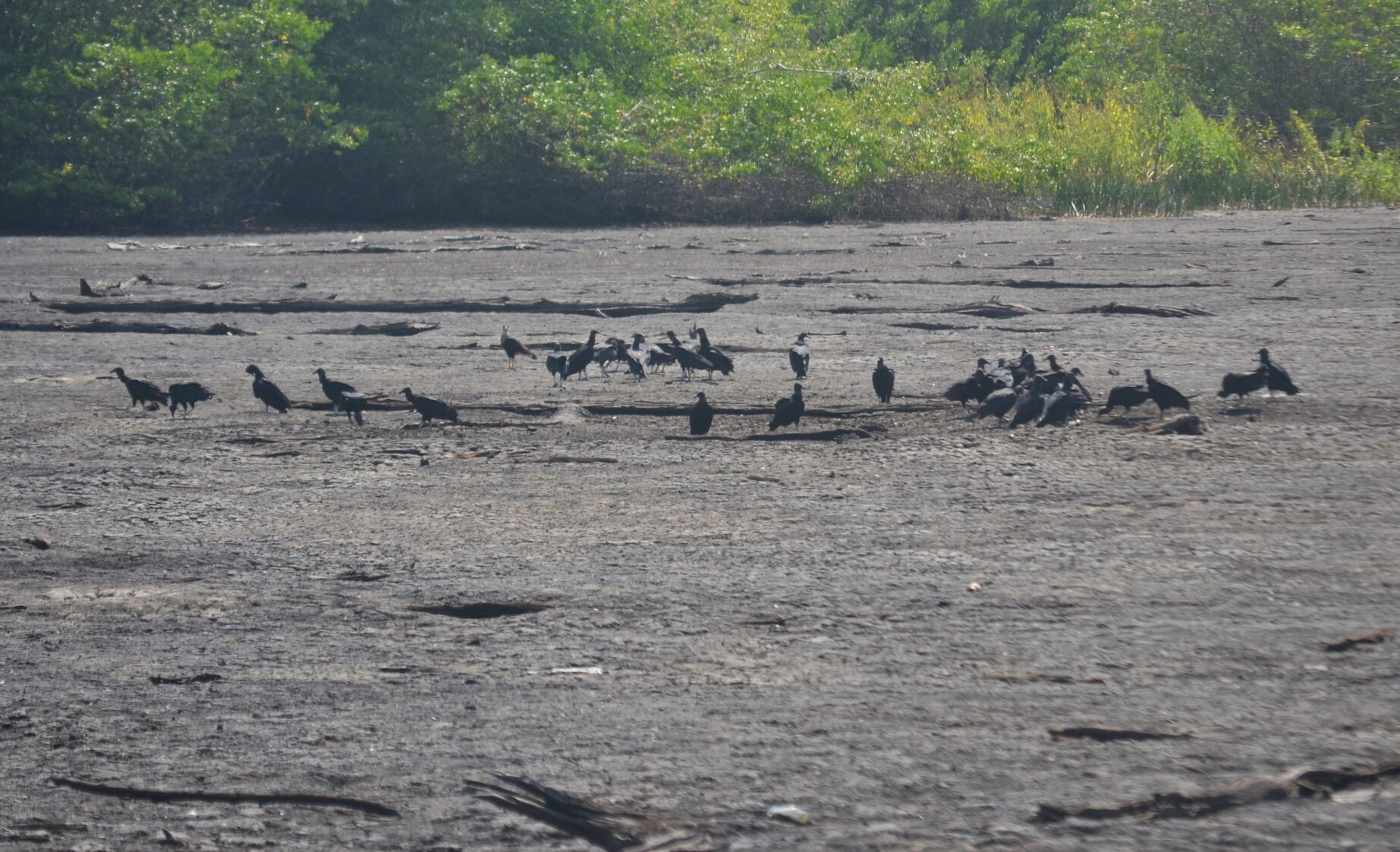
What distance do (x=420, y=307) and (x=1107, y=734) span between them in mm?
12117

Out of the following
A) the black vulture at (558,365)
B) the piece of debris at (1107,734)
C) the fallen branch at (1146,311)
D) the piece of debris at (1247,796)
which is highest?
the fallen branch at (1146,311)

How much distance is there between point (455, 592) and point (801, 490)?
225 centimetres

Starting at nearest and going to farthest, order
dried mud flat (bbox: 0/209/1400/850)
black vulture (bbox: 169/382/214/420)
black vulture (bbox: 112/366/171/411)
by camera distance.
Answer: dried mud flat (bbox: 0/209/1400/850), black vulture (bbox: 169/382/214/420), black vulture (bbox: 112/366/171/411)

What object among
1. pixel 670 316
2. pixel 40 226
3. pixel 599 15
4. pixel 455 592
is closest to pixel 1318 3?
pixel 599 15

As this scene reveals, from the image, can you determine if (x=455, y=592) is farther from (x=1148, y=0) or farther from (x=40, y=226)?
(x=1148, y=0)

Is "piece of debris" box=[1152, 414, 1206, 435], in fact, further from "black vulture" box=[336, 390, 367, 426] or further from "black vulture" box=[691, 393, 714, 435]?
Result: "black vulture" box=[336, 390, 367, 426]

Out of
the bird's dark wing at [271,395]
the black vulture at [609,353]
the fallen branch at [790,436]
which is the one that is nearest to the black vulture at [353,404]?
the bird's dark wing at [271,395]

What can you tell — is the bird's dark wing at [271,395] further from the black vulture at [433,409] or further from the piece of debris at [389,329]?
the piece of debris at [389,329]

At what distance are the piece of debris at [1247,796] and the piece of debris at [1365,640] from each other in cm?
95

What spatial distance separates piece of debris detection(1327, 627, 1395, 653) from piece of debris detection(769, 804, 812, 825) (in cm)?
216

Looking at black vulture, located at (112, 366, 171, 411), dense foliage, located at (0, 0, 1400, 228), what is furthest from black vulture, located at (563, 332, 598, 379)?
dense foliage, located at (0, 0, 1400, 228)

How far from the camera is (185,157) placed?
2588 cm

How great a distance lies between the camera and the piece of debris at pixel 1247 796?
3.79 m

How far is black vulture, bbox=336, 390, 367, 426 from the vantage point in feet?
31.1
